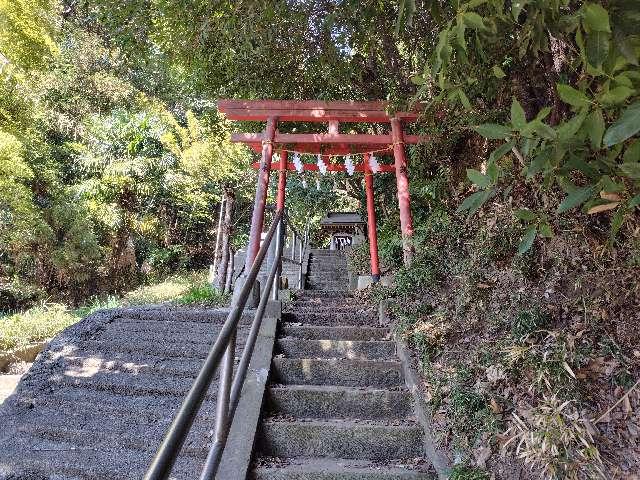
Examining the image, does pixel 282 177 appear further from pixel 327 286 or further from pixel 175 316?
pixel 327 286

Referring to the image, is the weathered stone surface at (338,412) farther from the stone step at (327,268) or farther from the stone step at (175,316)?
the stone step at (327,268)

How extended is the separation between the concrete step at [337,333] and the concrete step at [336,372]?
1.73 ft

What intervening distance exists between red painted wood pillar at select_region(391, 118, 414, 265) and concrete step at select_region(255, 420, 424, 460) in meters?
2.17

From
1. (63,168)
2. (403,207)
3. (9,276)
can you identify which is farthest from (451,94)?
(63,168)

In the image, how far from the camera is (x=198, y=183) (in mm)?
12461

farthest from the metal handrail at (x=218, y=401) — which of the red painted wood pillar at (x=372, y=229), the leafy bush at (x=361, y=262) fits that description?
the leafy bush at (x=361, y=262)

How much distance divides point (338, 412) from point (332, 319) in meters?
1.39

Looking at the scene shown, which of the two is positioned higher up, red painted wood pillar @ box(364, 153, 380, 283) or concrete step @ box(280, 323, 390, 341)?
red painted wood pillar @ box(364, 153, 380, 283)

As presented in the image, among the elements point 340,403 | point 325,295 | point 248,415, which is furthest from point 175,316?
point 325,295

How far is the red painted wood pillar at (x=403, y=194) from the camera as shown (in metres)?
4.60

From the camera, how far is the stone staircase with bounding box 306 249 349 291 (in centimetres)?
1052

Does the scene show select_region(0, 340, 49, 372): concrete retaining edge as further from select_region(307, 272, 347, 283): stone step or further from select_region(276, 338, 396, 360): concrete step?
select_region(276, 338, 396, 360): concrete step

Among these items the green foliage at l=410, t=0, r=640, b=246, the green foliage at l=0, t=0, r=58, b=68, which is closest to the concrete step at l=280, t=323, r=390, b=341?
the green foliage at l=410, t=0, r=640, b=246

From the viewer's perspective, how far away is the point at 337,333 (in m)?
3.65
